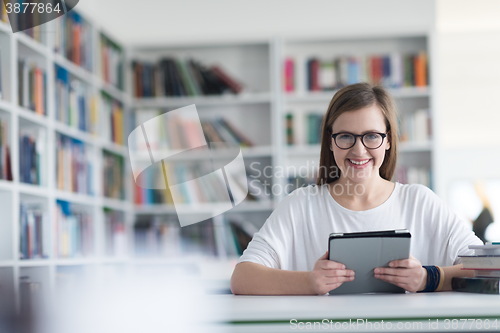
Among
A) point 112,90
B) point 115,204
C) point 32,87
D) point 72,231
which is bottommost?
point 72,231

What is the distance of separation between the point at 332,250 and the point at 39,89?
221 centimetres

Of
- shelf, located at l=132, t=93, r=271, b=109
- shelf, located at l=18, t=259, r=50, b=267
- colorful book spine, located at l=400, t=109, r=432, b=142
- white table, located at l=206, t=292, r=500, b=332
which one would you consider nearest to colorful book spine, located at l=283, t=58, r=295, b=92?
shelf, located at l=132, t=93, r=271, b=109

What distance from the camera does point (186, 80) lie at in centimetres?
452

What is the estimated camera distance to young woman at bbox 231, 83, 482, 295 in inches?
69.2

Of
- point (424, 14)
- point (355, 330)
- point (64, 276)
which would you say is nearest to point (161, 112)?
point (64, 276)

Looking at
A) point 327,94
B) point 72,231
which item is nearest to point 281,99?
point 327,94

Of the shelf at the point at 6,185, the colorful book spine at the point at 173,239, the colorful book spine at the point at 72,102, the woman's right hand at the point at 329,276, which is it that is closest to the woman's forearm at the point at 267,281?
the woman's right hand at the point at 329,276

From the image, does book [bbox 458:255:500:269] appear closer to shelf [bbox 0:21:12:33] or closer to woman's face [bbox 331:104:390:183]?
woman's face [bbox 331:104:390:183]

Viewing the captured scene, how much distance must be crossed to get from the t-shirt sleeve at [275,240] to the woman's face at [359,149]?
0.17 m

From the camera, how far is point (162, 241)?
4.45 m

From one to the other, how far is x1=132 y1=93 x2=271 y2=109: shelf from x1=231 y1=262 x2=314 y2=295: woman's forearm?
9.39ft

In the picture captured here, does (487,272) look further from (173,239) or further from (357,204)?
(173,239)

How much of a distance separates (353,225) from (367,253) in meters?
0.36

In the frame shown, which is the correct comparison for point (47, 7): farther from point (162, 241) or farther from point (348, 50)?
point (348, 50)
